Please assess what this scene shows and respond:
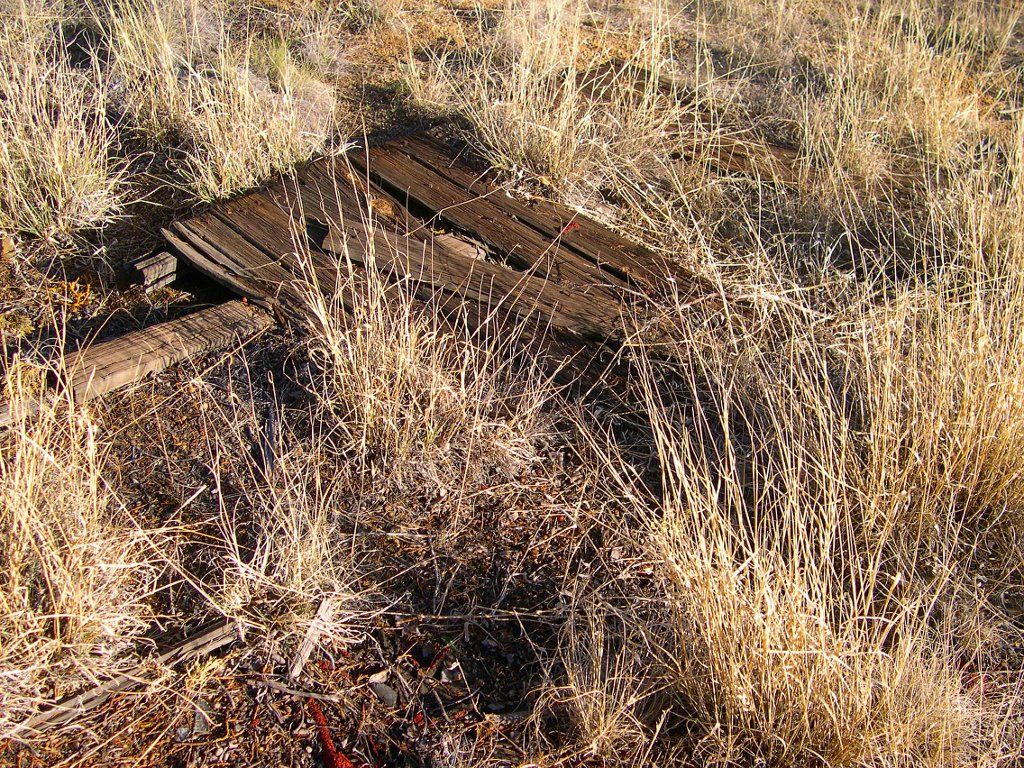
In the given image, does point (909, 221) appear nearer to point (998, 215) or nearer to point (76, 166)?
point (998, 215)

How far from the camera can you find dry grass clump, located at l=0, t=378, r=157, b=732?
2.21m

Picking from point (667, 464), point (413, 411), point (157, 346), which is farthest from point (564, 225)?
point (667, 464)

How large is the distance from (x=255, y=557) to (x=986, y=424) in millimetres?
2343

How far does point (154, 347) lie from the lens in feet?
11.1

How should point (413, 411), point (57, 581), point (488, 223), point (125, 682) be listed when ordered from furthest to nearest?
1. point (488, 223)
2. point (413, 411)
3. point (125, 682)
4. point (57, 581)

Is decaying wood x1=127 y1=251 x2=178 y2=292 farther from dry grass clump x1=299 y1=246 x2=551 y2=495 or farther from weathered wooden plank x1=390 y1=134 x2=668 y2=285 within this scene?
weathered wooden plank x1=390 y1=134 x2=668 y2=285

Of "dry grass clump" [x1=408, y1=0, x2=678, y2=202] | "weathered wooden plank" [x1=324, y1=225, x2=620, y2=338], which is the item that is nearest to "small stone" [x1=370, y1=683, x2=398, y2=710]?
"weathered wooden plank" [x1=324, y1=225, x2=620, y2=338]

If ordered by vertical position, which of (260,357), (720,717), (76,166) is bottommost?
(720,717)

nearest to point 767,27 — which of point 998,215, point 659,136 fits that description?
point 659,136

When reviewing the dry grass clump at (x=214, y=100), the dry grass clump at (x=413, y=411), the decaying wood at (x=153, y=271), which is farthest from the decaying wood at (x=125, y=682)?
the dry grass clump at (x=214, y=100)

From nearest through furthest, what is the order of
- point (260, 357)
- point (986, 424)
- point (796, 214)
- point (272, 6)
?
point (986, 424) → point (260, 357) → point (796, 214) → point (272, 6)

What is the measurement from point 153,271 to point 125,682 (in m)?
2.00

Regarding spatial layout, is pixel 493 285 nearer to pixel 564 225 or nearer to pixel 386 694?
pixel 564 225

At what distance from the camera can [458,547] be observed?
9.37ft
